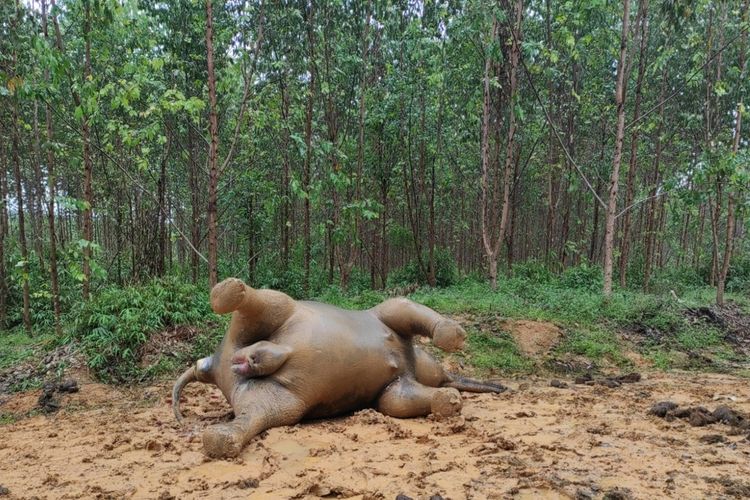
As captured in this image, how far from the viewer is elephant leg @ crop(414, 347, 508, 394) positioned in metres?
4.25

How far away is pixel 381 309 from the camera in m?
4.27

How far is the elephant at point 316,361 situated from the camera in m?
3.48

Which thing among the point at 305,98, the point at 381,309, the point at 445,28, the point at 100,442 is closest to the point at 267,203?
the point at 305,98

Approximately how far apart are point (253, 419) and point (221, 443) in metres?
0.35

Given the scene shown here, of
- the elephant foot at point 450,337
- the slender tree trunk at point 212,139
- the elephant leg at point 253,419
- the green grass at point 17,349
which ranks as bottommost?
the green grass at point 17,349

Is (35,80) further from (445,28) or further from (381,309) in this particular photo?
(445,28)

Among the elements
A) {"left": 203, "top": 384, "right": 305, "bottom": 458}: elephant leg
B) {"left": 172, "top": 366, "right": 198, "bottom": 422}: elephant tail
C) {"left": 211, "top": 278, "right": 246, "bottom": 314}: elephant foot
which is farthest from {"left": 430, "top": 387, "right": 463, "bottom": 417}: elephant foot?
{"left": 172, "top": 366, "right": 198, "bottom": 422}: elephant tail

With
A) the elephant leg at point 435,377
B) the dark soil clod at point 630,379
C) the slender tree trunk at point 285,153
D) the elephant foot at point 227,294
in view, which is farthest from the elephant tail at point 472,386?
the slender tree trunk at point 285,153

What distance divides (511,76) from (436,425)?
27.0 feet

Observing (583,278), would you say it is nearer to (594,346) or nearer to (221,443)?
(594,346)

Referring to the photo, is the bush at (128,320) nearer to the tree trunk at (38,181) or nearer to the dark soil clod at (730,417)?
the tree trunk at (38,181)

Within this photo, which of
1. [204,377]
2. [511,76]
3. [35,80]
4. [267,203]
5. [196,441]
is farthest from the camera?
[511,76]

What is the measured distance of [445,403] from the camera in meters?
3.72

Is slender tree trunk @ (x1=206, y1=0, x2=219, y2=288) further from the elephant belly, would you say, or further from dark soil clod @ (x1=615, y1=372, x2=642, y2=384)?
dark soil clod @ (x1=615, y1=372, x2=642, y2=384)
